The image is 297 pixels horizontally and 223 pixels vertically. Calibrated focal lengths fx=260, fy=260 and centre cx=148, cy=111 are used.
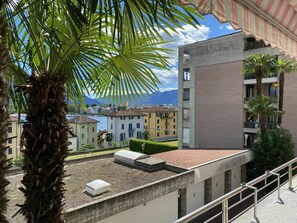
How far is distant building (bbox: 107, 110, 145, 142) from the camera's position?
58.2m

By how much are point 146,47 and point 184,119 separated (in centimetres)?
2571

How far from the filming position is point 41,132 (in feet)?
5.87

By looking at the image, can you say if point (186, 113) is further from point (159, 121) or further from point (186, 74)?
point (159, 121)

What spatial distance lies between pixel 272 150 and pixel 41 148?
1764 centimetres

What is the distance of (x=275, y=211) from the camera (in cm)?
436

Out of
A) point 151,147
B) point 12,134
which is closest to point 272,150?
point 151,147

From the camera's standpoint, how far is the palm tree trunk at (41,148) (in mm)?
1786

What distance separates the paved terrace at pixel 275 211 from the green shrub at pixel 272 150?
42.4 ft

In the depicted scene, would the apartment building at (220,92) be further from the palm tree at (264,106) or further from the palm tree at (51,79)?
the palm tree at (51,79)

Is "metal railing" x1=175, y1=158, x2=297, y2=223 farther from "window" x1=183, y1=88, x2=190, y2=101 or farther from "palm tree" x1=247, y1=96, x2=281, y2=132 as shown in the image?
"window" x1=183, y1=88, x2=190, y2=101

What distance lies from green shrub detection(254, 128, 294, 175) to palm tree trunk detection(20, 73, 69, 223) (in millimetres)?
17539

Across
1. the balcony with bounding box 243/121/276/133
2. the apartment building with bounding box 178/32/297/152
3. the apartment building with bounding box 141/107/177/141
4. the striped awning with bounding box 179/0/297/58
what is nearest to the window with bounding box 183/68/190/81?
the apartment building with bounding box 178/32/297/152

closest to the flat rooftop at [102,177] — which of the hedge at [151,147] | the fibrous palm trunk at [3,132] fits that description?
the fibrous palm trunk at [3,132]

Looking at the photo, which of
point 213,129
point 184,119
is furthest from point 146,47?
point 184,119
